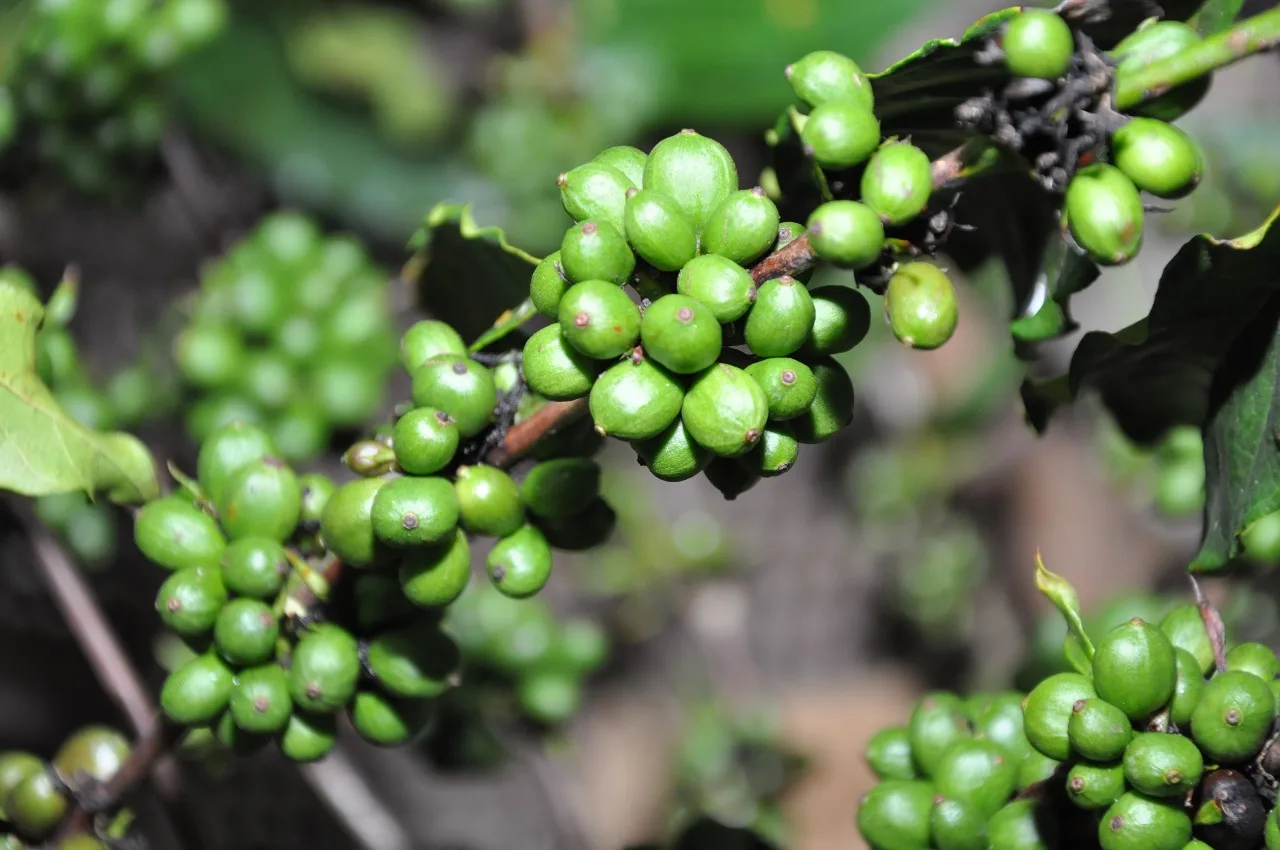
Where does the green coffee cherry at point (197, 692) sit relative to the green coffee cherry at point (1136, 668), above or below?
below

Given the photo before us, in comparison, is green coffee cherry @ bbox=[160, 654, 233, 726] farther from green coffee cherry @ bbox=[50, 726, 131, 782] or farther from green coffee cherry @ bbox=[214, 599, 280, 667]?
green coffee cherry @ bbox=[50, 726, 131, 782]

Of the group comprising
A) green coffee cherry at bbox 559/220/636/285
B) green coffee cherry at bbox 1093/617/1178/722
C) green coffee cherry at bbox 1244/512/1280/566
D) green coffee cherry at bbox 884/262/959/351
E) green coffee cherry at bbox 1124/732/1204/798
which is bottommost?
green coffee cherry at bbox 1244/512/1280/566

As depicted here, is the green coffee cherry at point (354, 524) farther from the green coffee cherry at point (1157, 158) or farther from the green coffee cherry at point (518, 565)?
the green coffee cherry at point (1157, 158)

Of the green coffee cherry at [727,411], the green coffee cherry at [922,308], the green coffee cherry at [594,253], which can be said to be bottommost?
the green coffee cherry at [727,411]

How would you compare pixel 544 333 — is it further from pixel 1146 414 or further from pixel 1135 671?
pixel 1146 414

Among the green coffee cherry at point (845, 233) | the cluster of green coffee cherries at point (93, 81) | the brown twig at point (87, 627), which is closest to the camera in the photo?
the green coffee cherry at point (845, 233)

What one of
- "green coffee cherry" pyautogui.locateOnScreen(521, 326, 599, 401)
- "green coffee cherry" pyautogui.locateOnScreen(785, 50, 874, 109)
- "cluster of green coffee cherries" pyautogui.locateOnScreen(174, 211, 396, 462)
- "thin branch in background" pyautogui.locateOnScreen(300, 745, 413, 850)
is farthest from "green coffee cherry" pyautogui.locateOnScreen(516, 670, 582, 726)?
"green coffee cherry" pyautogui.locateOnScreen(785, 50, 874, 109)

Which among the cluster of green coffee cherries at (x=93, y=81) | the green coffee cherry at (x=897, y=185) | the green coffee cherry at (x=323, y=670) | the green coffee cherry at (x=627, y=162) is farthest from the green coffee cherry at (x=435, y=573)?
the cluster of green coffee cherries at (x=93, y=81)
